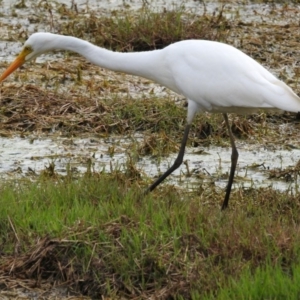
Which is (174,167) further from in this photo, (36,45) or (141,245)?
(141,245)

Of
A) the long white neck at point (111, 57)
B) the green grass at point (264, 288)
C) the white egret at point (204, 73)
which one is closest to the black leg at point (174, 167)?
the white egret at point (204, 73)

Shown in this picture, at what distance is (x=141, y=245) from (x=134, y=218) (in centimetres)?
40

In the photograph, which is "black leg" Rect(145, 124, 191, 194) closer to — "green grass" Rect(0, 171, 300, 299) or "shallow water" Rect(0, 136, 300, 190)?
"shallow water" Rect(0, 136, 300, 190)

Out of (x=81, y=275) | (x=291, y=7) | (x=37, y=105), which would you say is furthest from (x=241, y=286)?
(x=291, y=7)

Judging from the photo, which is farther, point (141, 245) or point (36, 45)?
point (36, 45)

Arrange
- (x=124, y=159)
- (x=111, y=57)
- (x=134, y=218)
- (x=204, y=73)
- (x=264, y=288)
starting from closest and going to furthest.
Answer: (x=264, y=288) < (x=134, y=218) < (x=204, y=73) < (x=111, y=57) < (x=124, y=159)

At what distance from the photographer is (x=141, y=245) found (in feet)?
17.3

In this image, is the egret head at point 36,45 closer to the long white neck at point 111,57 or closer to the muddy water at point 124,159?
the long white neck at point 111,57

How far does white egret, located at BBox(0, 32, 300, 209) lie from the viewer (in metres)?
6.44

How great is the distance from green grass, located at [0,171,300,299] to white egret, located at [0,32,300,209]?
29.9 inches

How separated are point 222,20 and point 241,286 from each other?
682 centimetres

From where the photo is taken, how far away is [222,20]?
11.2 m

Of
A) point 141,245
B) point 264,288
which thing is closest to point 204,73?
point 141,245

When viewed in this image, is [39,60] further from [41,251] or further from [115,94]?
[41,251]
